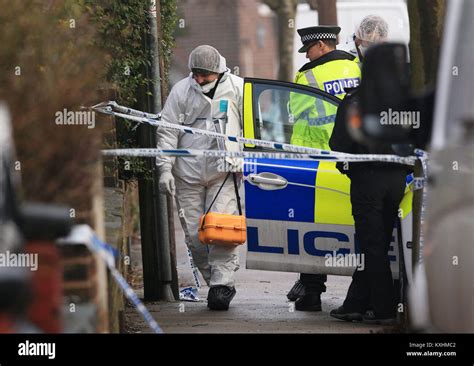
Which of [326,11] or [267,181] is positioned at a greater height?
[326,11]

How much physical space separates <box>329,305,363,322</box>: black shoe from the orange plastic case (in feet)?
2.91

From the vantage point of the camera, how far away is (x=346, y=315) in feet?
33.3

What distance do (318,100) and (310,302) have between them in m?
1.62

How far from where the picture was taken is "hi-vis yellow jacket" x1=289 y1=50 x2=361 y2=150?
33.2 feet

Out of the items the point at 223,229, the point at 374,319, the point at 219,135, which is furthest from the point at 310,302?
the point at 219,135

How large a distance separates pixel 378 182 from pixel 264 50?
1742 inches

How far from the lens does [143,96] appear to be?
1138cm

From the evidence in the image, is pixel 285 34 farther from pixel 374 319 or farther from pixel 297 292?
pixel 374 319

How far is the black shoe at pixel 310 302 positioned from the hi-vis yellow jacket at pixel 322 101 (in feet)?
4.22

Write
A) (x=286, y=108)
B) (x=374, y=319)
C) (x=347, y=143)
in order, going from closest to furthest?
(x=347, y=143) → (x=374, y=319) → (x=286, y=108)

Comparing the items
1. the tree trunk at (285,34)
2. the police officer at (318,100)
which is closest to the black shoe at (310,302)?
the police officer at (318,100)

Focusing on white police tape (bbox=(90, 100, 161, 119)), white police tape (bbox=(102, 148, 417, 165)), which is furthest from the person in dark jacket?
white police tape (bbox=(90, 100, 161, 119))
